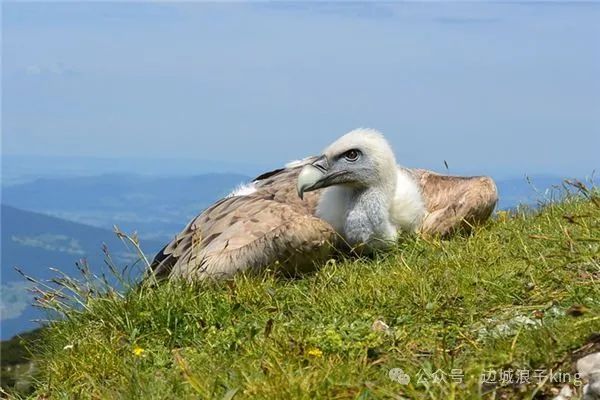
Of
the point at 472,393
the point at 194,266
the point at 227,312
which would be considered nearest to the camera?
the point at 472,393

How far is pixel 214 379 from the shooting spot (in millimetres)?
5492

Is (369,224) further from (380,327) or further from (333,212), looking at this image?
(380,327)

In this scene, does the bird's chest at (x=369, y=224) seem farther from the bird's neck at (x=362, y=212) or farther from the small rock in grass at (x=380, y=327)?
the small rock in grass at (x=380, y=327)

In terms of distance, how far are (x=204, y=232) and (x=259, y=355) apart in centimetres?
439

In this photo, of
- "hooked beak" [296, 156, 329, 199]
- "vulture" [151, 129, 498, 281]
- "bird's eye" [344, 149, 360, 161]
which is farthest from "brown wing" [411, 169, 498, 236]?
"hooked beak" [296, 156, 329, 199]

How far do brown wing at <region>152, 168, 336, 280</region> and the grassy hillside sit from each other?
8.6 inches

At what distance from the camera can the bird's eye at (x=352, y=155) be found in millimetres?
10375

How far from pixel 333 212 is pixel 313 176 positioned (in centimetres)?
45

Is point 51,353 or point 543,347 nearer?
point 543,347

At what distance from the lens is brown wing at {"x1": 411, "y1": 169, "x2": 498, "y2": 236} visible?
10.4 m

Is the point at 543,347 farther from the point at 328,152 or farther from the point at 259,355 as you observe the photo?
the point at 328,152

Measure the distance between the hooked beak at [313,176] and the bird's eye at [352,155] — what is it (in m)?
0.20

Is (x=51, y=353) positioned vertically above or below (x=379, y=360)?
below

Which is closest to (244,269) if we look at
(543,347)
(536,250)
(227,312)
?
(227,312)
